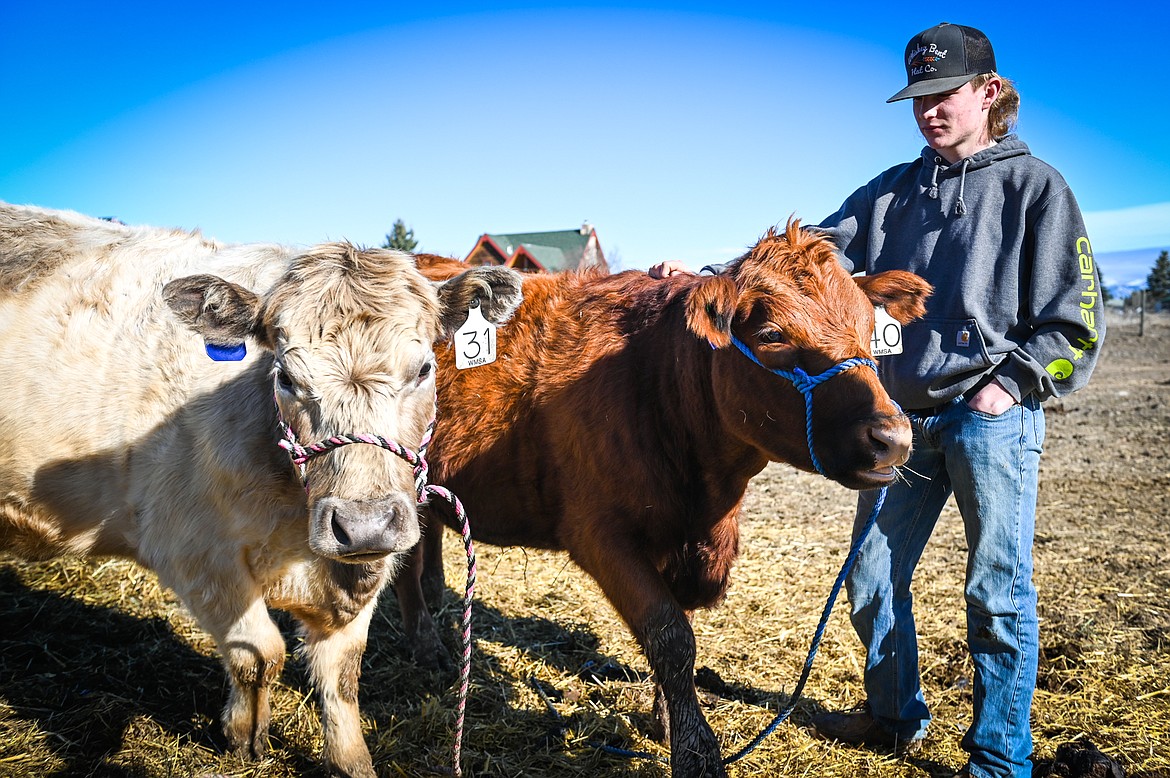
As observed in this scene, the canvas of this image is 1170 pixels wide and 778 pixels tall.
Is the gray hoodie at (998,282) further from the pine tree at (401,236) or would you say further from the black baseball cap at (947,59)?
the pine tree at (401,236)

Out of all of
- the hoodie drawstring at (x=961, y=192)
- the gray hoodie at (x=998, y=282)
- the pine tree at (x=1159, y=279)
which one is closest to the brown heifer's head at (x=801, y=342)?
the gray hoodie at (x=998, y=282)

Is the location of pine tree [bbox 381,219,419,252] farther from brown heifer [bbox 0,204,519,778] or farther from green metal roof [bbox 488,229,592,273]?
brown heifer [bbox 0,204,519,778]

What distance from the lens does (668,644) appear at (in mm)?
3014

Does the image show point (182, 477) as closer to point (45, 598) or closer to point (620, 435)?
point (620, 435)

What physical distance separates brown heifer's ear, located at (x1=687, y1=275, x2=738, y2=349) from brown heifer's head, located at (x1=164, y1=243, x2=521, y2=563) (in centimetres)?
93

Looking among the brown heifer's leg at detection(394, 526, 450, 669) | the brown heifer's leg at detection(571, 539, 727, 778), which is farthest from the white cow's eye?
the brown heifer's leg at detection(394, 526, 450, 669)

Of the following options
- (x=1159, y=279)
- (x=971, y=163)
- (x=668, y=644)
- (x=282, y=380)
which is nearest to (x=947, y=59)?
(x=971, y=163)

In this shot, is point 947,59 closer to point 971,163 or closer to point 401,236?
point 971,163

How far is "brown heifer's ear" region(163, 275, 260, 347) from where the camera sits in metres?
2.95

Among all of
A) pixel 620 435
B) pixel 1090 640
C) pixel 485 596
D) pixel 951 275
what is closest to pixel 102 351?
pixel 620 435

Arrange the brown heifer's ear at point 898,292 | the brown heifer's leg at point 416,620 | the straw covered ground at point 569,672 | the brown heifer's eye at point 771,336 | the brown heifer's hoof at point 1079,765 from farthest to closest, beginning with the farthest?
1. the brown heifer's leg at point 416,620
2. the straw covered ground at point 569,672
3. the brown heifer's hoof at point 1079,765
4. the brown heifer's ear at point 898,292
5. the brown heifer's eye at point 771,336

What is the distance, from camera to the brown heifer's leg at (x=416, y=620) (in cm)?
477

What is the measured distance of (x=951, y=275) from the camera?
10.8 feet

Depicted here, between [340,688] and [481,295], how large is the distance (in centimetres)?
196
